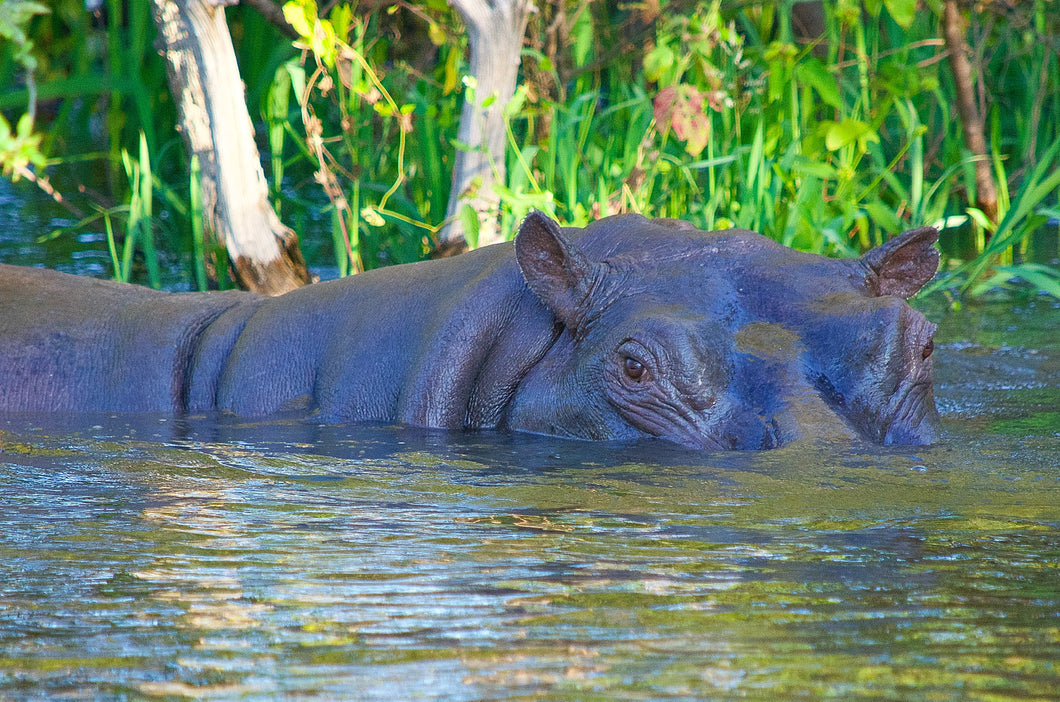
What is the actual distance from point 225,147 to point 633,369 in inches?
115

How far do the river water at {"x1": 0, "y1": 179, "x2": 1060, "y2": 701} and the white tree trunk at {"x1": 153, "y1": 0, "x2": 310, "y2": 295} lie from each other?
84.6 inches

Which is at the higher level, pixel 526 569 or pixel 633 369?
pixel 633 369

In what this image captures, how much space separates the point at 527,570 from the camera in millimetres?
2516

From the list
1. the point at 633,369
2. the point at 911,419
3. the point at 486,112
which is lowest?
the point at 911,419

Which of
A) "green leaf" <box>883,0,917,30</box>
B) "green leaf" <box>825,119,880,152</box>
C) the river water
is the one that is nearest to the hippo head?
the river water

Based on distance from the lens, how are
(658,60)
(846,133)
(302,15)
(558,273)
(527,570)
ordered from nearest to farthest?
(527,570)
(558,273)
(302,15)
(658,60)
(846,133)

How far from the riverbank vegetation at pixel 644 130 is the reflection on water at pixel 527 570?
1.89 metres

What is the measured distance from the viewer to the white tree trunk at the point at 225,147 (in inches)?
232

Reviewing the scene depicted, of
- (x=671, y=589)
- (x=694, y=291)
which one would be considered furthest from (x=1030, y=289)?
(x=671, y=589)

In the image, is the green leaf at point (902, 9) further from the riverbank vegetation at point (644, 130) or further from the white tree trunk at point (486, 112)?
the white tree trunk at point (486, 112)

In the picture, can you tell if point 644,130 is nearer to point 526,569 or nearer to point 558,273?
point 558,273

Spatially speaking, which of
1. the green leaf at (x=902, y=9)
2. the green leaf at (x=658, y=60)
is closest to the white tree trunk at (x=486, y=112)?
the green leaf at (x=658, y=60)

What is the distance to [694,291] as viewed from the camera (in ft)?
12.5

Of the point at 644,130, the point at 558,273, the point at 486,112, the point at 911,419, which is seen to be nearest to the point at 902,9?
the point at 644,130
